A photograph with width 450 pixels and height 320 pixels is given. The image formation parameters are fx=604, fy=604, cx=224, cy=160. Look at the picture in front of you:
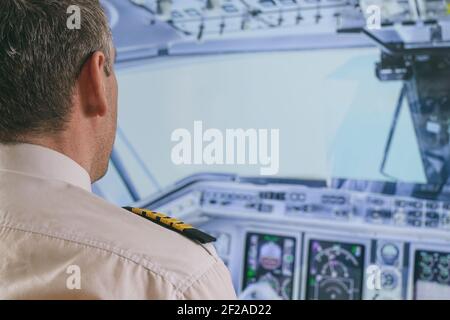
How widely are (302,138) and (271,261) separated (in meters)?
0.46

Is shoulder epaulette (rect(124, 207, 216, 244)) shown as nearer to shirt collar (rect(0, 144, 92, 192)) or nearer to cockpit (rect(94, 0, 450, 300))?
shirt collar (rect(0, 144, 92, 192))

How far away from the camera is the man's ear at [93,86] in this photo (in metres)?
0.85

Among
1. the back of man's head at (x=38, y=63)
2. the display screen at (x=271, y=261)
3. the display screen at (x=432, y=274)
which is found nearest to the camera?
the back of man's head at (x=38, y=63)

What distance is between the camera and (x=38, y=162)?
0.80 metres

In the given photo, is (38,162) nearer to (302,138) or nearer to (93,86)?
(93,86)

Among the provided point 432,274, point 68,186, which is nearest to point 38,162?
point 68,186

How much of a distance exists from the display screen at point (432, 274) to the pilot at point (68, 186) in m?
1.38

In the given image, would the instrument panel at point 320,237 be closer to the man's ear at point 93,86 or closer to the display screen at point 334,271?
the display screen at point 334,271

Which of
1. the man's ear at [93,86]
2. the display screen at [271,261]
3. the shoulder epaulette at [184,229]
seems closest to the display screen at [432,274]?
the display screen at [271,261]

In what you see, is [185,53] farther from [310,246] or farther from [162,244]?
[162,244]

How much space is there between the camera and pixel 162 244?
73cm

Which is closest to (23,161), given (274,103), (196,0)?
(274,103)

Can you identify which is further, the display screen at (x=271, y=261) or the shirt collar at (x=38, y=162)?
the display screen at (x=271, y=261)

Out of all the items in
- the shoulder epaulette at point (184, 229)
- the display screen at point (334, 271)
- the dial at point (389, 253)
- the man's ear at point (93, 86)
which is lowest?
the display screen at point (334, 271)
